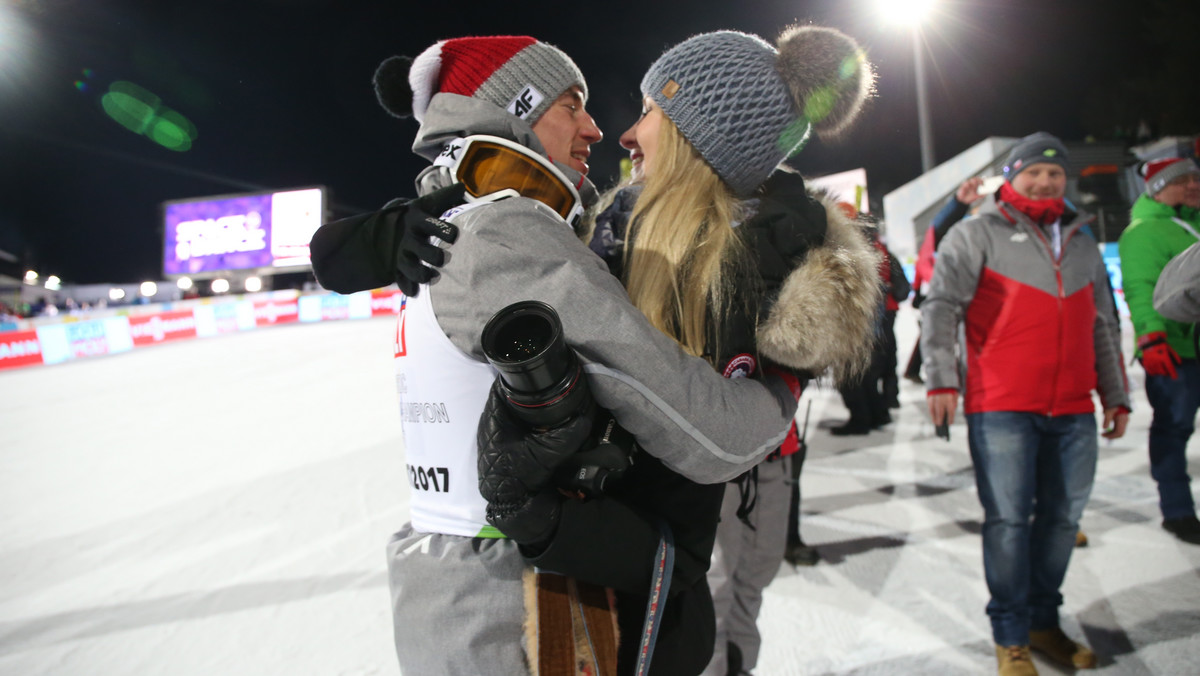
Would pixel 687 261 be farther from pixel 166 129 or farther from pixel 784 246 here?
pixel 166 129

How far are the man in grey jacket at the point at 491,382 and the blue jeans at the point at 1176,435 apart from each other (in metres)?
3.33

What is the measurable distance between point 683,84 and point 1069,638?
2499 millimetres

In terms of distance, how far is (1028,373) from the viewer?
2.15 meters

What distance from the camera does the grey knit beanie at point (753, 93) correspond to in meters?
1.14

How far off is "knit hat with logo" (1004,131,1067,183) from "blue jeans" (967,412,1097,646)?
93cm

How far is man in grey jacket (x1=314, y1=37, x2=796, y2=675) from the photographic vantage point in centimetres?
82

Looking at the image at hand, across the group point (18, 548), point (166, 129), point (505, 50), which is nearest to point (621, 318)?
point (505, 50)

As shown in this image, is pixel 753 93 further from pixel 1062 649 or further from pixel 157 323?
pixel 157 323

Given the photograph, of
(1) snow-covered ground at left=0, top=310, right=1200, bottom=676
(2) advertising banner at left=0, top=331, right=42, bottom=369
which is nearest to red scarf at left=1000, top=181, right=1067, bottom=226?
(1) snow-covered ground at left=0, top=310, right=1200, bottom=676

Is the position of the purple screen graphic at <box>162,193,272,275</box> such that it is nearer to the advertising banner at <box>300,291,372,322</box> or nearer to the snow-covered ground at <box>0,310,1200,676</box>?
the advertising banner at <box>300,291,372,322</box>

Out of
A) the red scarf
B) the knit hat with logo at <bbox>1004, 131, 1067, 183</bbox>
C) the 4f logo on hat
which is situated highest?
the knit hat with logo at <bbox>1004, 131, 1067, 183</bbox>

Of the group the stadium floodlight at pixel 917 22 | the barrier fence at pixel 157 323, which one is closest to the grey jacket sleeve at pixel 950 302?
the barrier fence at pixel 157 323

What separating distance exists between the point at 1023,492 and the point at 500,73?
218 centimetres

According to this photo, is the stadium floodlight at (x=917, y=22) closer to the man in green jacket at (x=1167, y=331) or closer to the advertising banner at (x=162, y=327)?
the man in green jacket at (x=1167, y=331)
